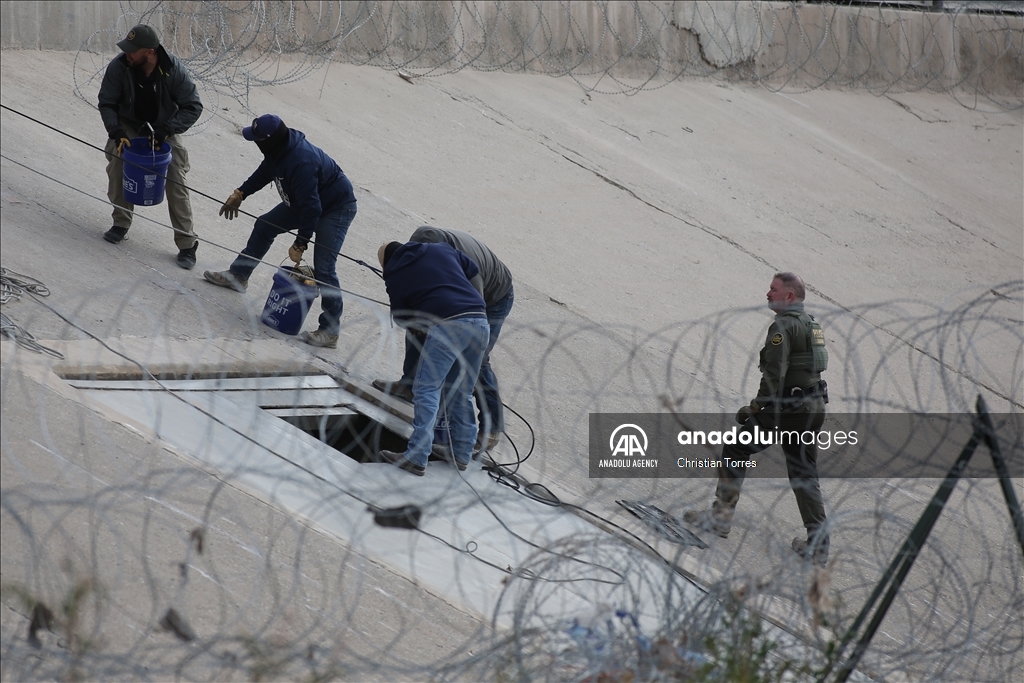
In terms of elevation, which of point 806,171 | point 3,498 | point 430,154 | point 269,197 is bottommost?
point 3,498

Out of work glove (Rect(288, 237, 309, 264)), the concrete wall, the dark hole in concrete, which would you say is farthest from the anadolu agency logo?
the concrete wall

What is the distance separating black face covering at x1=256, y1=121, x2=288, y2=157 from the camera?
18.8ft

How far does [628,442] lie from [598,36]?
7.82m

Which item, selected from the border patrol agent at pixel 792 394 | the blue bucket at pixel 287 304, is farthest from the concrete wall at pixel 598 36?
the border patrol agent at pixel 792 394

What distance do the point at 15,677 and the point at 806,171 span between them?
10171 millimetres

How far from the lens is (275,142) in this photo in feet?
18.9

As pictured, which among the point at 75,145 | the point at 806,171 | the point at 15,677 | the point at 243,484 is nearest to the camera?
the point at 15,677

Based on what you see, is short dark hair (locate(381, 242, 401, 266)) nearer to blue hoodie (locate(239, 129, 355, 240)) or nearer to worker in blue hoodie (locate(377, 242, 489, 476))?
worker in blue hoodie (locate(377, 242, 489, 476))

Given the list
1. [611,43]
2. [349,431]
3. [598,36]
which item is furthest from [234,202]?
[611,43]

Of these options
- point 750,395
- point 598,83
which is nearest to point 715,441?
point 750,395

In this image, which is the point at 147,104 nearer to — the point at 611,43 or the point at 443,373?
the point at 443,373

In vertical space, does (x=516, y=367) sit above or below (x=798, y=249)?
below

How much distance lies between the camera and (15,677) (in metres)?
3.08

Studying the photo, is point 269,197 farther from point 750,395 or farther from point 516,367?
point 750,395
